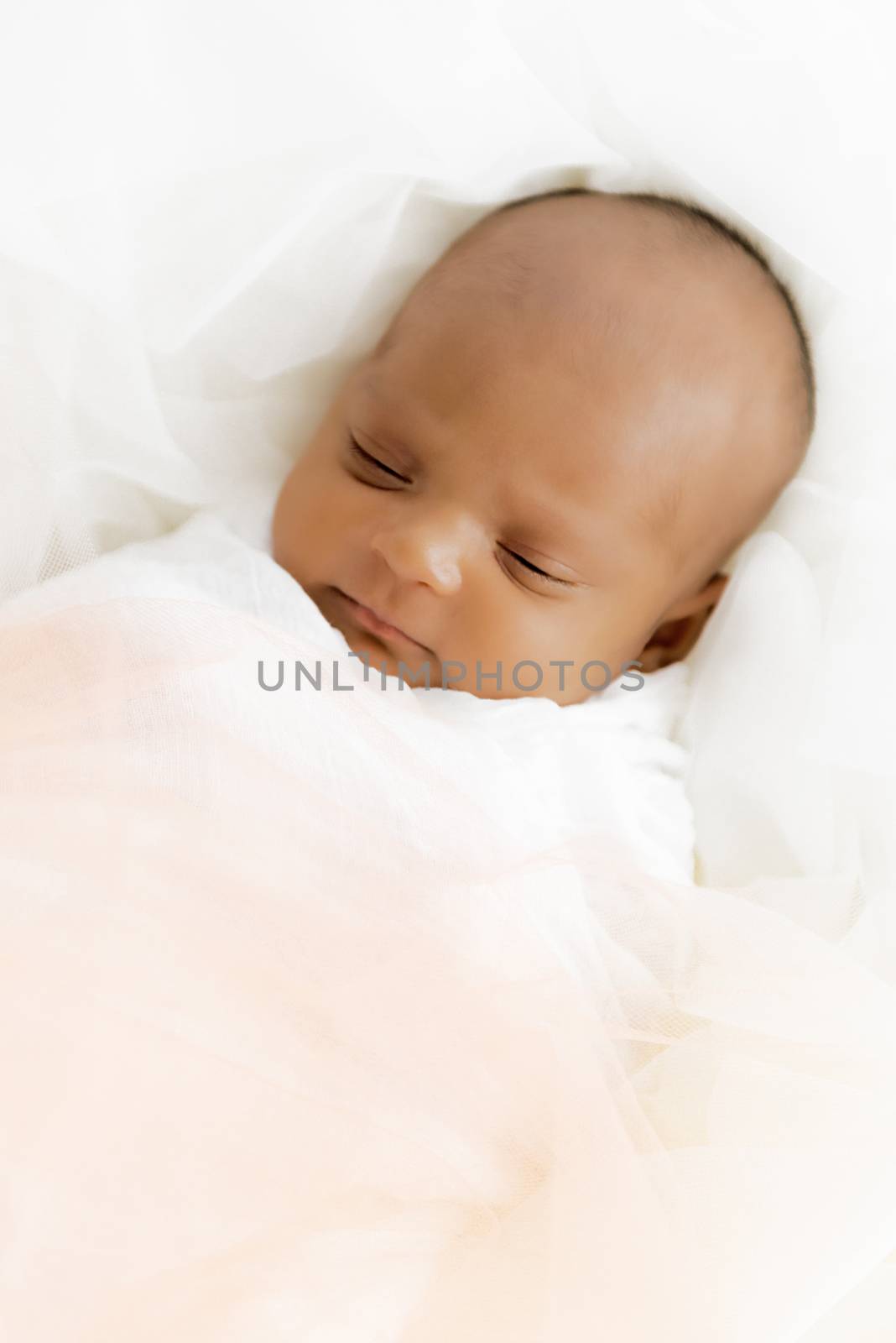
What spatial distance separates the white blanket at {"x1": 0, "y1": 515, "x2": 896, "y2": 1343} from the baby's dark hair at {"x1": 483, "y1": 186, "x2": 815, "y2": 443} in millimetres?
595

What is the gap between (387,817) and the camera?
0.87 metres

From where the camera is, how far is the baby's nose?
110 centimetres

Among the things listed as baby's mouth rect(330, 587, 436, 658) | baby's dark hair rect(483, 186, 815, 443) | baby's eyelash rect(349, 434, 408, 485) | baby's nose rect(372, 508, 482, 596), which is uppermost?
baby's dark hair rect(483, 186, 815, 443)

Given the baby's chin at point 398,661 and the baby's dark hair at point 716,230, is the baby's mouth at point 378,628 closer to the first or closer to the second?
the baby's chin at point 398,661

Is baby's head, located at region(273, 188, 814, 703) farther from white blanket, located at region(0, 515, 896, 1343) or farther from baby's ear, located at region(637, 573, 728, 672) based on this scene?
white blanket, located at region(0, 515, 896, 1343)

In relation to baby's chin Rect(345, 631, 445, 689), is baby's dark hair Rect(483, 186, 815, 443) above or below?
above

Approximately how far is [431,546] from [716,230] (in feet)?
1.49

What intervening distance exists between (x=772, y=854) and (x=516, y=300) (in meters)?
0.56

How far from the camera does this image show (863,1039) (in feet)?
2.72

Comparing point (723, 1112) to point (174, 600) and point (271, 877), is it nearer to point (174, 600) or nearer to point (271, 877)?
point (271, 877)

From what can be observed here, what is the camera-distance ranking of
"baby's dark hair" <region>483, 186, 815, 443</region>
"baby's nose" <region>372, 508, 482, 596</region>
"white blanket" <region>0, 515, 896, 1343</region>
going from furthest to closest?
1. "baby's dark hair" <region>483, 186, 815, 443</region>
2. "baby's nose" <region>372, 508, 482, 596</region>
3. "white blanket" <region>0, 515, 896, 1343</region>

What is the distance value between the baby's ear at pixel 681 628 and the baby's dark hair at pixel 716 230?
184 millimetres

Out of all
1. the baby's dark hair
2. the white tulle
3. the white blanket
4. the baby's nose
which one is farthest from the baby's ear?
the white blanket

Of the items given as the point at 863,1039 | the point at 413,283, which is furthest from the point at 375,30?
the point at 863,1039
